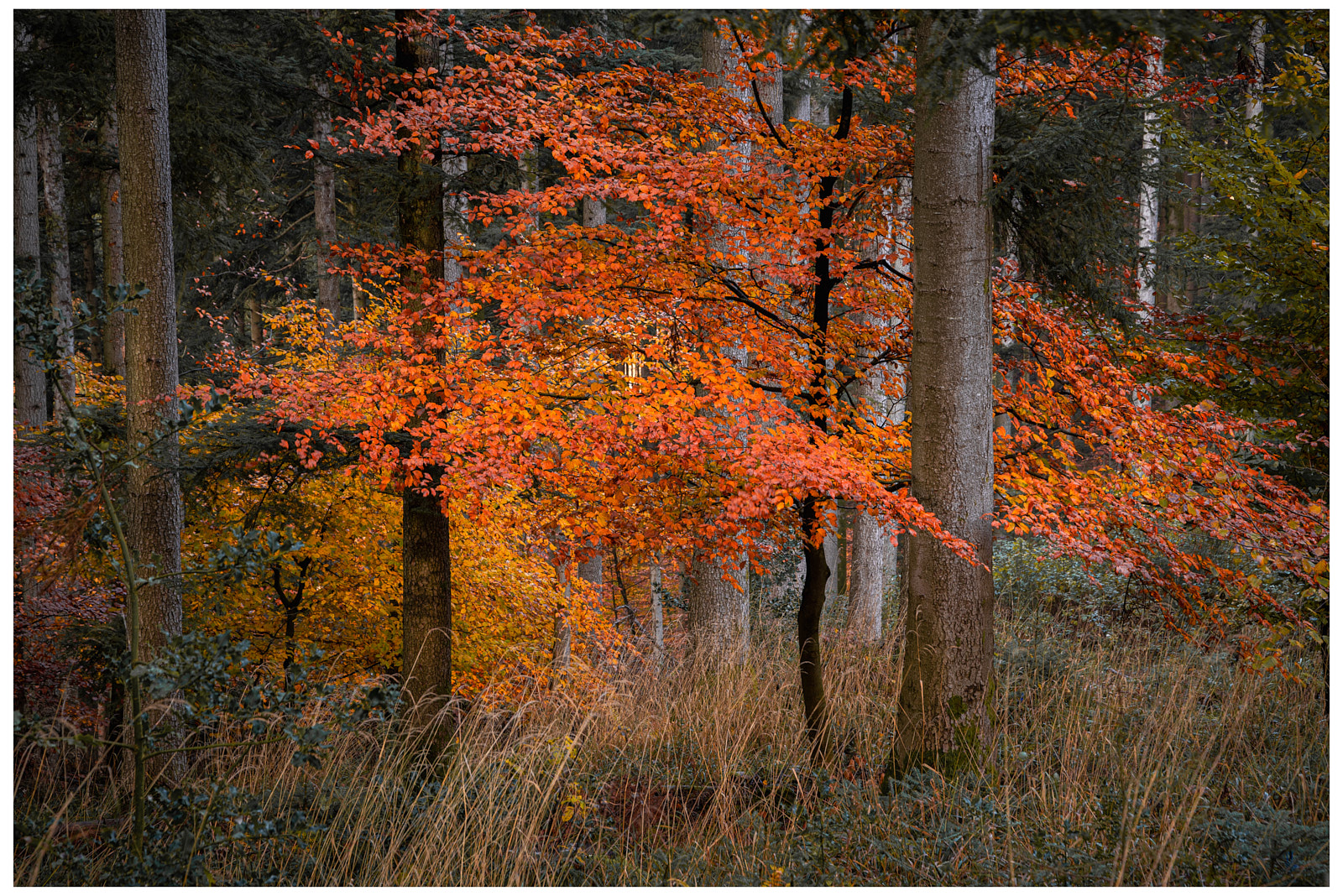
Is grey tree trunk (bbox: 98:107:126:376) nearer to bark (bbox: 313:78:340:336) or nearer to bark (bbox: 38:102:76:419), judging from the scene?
bark (bbox: 38:102:76:419)

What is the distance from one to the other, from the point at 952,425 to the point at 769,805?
2112mm

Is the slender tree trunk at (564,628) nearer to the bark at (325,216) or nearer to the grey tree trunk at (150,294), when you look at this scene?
the grey tree trunk at (150,294)

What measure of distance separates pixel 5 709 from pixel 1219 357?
5971 millimetres

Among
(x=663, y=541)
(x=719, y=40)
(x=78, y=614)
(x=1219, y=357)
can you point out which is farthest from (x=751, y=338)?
(x=78, y=614)

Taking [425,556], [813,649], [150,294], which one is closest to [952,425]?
[813,649]

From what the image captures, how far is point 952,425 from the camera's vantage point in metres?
4.15

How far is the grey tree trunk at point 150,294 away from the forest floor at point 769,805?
1.41m

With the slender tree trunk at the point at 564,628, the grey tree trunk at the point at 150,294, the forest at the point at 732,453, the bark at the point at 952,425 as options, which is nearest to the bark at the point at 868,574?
the forest at the point at 732,453

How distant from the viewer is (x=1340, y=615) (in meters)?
3.73

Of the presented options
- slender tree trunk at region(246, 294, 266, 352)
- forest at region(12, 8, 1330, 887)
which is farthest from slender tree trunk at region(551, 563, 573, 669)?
slender tree trunk at region(246, 294, 266, 352)

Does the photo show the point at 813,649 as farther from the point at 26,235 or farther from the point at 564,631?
the point at 26,235

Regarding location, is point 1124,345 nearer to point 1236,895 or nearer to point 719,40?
point 1236,895

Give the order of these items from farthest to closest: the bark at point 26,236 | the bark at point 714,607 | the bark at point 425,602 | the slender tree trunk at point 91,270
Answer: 1. the slender tree trunk at point 91,270
2. the bark at point 26,236
3. the bark at point 714,607
4. the bark at point 425,602

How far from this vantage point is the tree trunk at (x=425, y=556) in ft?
17.7
